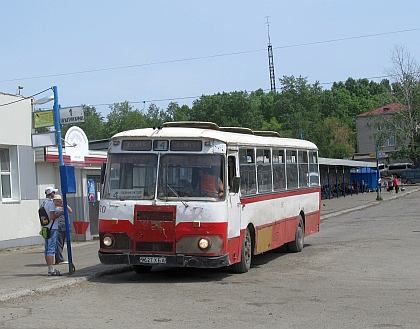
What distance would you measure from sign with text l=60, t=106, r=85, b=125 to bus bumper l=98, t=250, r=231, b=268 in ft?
9.69

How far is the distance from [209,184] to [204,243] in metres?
1.04

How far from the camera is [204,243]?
Answer: 40.1 ft

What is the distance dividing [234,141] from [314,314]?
4.74m

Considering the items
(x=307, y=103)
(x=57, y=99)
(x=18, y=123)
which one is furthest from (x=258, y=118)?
(x=57, y=99)

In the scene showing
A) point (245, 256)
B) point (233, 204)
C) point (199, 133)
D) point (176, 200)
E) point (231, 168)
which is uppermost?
point (199, 133)

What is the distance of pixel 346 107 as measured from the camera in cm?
13475

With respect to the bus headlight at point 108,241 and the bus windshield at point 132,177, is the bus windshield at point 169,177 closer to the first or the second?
the bus windshield at point 132,177

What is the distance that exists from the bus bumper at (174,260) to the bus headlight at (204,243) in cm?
18

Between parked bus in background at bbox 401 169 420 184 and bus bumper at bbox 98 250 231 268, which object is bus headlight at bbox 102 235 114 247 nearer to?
bus bumper at bbox 98 250 231 268

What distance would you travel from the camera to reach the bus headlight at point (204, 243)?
481 inches

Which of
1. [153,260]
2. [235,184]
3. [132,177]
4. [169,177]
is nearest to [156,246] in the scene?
[153,260]

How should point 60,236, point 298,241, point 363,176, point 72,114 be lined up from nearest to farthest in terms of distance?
1. point 72,114
2. point 60,236
3. point 298,241
4. point 363,176

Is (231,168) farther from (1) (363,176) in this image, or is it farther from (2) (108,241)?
(1) (363,176)

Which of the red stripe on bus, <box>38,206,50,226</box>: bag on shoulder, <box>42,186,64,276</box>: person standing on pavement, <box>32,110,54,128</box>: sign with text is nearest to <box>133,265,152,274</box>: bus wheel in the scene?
<box>42,186,64,276</box>: person standing on pavement
